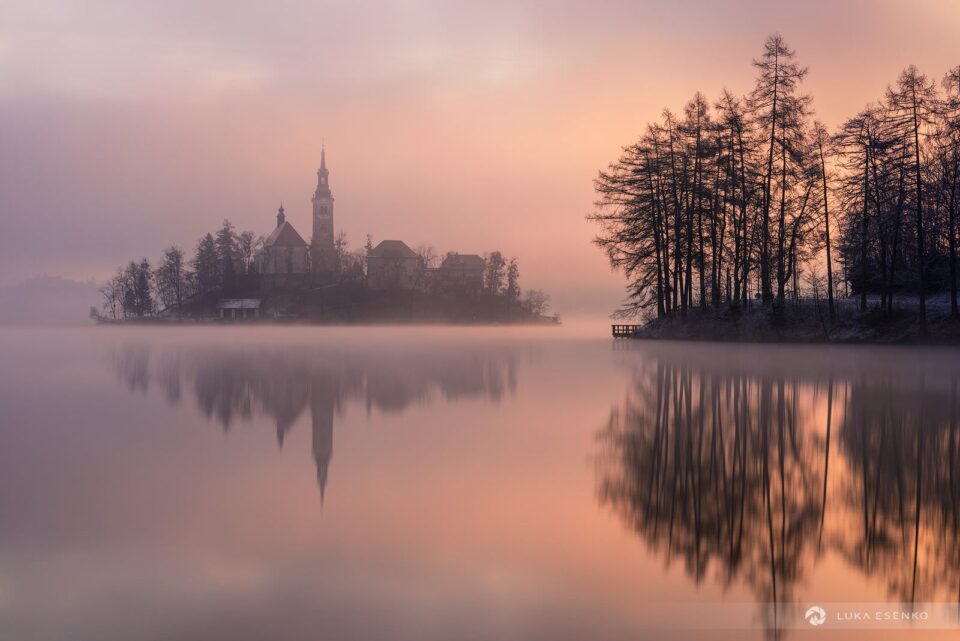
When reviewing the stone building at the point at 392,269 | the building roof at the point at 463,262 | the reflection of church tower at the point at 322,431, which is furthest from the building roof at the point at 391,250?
the reflection of church tower at the point at 322,431

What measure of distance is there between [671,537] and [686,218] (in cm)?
5190

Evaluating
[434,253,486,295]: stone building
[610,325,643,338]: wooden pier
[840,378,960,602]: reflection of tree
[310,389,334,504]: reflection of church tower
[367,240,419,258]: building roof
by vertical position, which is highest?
[367,240,419,258]: building roof

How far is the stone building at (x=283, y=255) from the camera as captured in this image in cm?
16838

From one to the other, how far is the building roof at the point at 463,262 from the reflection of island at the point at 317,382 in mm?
124398

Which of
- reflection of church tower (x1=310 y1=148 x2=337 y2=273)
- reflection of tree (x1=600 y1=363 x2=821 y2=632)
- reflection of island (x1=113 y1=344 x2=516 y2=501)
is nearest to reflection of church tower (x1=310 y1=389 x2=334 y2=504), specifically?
reflection of island (x1=113 y1=344 x2=516 y2=501)

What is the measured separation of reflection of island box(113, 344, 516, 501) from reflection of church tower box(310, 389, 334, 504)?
0.04 ft

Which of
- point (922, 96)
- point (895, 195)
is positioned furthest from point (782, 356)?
point (922, 96)

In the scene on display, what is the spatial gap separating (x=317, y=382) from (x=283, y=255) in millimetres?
149200

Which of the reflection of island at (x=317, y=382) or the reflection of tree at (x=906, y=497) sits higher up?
the reflection of island at (x=317, y=382)

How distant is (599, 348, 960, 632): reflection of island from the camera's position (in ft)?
23.9

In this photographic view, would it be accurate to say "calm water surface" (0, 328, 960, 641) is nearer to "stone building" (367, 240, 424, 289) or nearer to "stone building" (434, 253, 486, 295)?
"stone building" (434, 253, 486, 295)

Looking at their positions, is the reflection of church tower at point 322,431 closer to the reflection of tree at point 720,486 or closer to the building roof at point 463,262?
the reflection of tree at point 720,486

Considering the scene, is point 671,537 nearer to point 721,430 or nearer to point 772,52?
point 721,430

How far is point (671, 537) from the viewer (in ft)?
26.4
